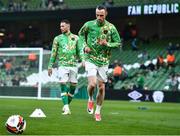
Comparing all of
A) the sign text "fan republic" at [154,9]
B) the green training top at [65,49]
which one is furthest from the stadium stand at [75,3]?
the green training top at [65,49]

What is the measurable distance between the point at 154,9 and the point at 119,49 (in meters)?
6.19

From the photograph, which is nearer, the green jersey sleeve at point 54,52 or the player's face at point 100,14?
the player's face at point 100,14

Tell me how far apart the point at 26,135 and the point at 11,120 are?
405 millimetres

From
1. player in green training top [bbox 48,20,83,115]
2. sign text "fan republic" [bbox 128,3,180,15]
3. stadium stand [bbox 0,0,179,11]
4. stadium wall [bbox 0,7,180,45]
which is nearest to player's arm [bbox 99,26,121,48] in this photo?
player in green training top [bbox 48,20,83,115]

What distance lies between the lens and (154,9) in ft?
119

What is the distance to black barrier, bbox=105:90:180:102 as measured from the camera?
29.3 m

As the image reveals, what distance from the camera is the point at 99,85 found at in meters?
12.8

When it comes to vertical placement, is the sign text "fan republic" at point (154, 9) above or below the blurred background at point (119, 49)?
above

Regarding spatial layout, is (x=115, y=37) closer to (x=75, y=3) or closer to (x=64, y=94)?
(x=64, y=94)

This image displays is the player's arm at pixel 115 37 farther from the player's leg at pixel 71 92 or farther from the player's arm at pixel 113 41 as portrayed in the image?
the player's leg at pixel 71 92

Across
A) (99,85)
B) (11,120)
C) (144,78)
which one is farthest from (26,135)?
(144,78)

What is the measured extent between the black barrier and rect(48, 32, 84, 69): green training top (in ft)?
50.0

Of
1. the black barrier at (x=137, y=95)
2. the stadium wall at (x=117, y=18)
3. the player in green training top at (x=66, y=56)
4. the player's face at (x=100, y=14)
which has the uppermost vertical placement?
the stadium wall at (x=117, y=18)

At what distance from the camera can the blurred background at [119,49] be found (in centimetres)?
2942
